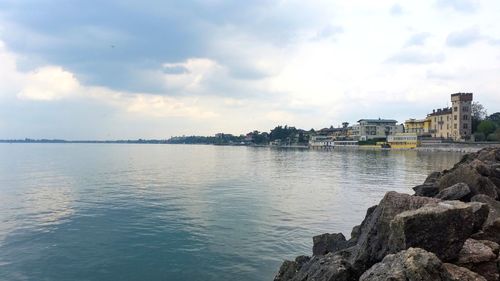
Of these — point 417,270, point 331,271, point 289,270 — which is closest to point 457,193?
point 289,270

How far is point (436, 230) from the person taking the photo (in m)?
8.41

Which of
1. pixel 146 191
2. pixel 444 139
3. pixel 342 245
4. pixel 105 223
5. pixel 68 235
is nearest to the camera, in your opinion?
pixel 342 245

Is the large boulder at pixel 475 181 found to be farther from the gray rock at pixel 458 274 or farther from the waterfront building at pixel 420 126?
the waterfront building at pixel 420 126

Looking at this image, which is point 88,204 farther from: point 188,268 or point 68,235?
Answer: point 188,268

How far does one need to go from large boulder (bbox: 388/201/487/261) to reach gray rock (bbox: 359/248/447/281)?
3.26 ft

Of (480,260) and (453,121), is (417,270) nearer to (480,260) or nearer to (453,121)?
(480,260)

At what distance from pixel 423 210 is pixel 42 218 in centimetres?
2724

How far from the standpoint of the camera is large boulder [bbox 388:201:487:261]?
8352mm

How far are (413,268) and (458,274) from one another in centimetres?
135

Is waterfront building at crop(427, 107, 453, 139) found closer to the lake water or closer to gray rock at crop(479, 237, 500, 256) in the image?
the lake water

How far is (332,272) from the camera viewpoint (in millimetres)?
9438

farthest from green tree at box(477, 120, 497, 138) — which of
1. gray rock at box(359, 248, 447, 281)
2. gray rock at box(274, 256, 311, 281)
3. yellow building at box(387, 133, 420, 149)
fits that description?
gray rock at box(359, 248, 447, 281)

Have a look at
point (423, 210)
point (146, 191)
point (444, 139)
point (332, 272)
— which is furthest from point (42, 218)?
point (444, 139)

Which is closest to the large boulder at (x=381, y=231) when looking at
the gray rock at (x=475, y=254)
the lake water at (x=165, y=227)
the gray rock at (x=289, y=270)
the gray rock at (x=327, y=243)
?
the gray rock at (x=475, y=254)
